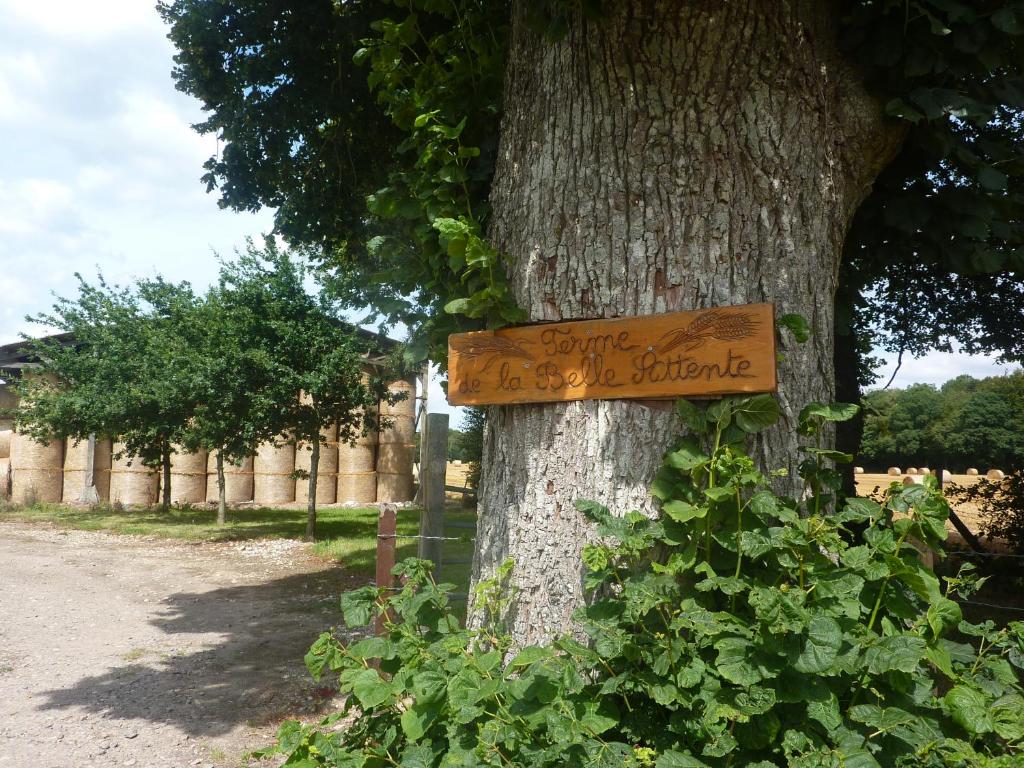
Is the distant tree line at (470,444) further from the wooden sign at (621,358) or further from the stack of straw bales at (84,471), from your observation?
the wooden sign at (621,358)

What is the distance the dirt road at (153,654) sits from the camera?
457cm

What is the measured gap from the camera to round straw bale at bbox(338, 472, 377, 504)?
21672 millimetres

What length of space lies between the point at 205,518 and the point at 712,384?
18479 millimetres

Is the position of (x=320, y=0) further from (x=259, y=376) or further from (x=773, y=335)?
→ (x=259, y=376)

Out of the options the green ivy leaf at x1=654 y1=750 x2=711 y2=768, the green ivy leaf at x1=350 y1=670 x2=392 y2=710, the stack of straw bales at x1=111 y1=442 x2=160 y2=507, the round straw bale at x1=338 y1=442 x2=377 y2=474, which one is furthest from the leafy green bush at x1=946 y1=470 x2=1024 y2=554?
the stack of straw bales at x1=111 y1=442 x2=160 y2=507

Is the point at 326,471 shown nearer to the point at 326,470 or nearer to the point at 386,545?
the point at 326,470

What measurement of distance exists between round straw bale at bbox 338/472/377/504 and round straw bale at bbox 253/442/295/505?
55.9 inches

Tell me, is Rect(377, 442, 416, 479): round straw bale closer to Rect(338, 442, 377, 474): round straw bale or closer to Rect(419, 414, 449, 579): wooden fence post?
Rect(338, 442, 377, 474): round straw bale

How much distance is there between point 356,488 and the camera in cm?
2167

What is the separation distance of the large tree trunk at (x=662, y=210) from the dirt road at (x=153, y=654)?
9.41 ft

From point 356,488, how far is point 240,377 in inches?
341

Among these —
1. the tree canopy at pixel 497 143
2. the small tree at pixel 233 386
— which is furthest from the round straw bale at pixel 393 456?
the tree canopy at pixel 497 143

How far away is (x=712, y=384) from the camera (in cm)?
243

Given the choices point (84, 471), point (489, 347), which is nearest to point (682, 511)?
point (489, 347)
